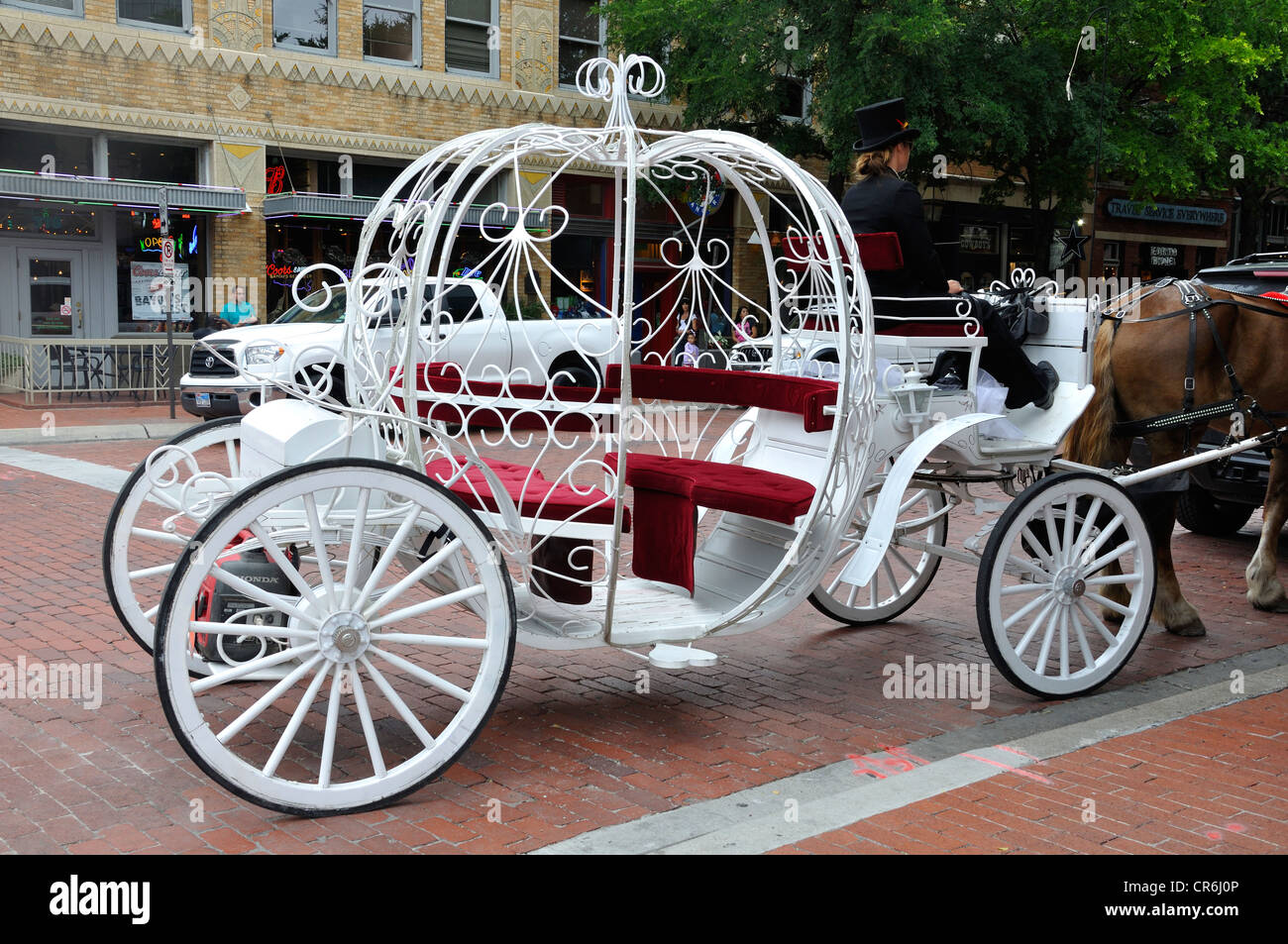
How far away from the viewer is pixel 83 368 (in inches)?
716

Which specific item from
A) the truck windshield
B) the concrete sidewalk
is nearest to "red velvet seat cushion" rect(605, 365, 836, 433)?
the truck windshield

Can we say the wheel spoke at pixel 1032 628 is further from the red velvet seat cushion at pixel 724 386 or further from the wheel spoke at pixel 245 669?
the wheel spoke at pixel 245 669

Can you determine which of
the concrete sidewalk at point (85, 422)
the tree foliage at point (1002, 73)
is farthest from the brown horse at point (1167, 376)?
the tree foliage at point (1002, 73)

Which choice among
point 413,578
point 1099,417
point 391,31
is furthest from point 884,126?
point 391,31

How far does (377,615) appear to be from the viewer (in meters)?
4.27

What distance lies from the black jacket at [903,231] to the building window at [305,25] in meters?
17.8

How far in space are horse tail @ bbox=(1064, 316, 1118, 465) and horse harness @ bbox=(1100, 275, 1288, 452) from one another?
0.36 ft

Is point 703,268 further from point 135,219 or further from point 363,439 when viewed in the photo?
point 135,219

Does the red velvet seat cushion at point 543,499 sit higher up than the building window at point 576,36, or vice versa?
the building window at point 576,36

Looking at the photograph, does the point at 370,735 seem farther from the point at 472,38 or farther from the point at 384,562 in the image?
the point at 472,38

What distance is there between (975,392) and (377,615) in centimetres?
302

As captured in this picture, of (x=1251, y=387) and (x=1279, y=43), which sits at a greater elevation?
(x=1279, y=43)

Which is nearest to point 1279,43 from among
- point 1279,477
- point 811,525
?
point 1279,477

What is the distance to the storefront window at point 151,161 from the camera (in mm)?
19891
